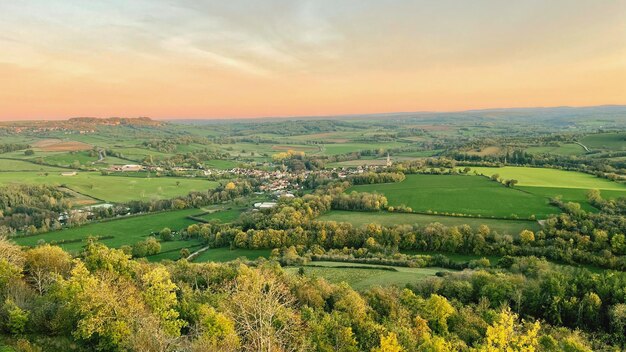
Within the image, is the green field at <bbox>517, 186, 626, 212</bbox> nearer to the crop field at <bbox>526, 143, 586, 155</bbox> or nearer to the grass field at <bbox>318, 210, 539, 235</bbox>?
the grass field at <bbox>318, 210, 539, 235</bbox>

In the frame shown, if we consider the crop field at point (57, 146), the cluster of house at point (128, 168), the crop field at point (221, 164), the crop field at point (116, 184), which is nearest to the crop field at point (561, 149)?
the crop field at point (116, 184)

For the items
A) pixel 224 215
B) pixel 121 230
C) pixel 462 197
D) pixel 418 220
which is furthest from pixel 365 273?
pixel 121 230

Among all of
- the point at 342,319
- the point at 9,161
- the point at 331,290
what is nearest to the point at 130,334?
the point at 342,319

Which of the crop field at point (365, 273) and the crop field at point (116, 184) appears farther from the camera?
the crop field at point (116, 184)

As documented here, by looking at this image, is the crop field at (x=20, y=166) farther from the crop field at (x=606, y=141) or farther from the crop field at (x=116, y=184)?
the crop field at (x=606, y=141)

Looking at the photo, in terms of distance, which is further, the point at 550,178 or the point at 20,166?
the point at 20,166

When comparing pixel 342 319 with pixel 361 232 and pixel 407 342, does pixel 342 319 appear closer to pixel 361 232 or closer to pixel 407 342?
pixel 407 342

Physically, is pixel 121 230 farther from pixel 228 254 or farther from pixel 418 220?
pixel 418 220
